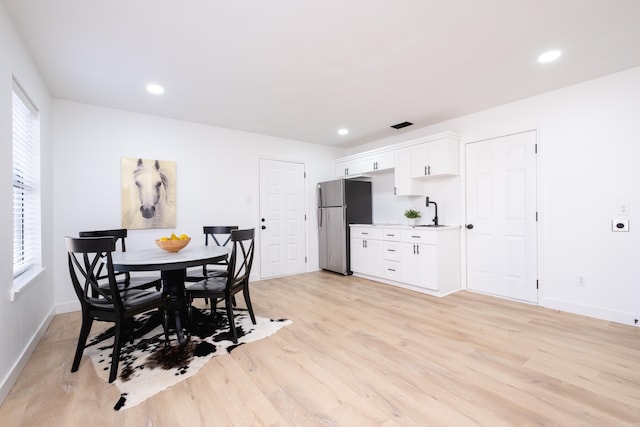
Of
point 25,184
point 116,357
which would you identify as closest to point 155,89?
point 25,184

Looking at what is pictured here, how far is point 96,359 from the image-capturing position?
2.21m

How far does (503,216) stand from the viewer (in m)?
3.66

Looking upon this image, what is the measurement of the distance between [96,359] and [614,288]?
185 inches

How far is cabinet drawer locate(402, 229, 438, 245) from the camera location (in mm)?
3803

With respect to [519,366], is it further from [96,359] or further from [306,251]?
[306,251]

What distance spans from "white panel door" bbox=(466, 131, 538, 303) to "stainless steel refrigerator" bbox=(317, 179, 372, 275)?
5.89ft

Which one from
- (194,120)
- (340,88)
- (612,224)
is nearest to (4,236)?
(194,120)

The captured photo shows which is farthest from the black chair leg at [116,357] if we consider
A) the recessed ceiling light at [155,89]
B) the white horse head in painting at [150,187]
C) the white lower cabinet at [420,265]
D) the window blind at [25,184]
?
the white lower cabinet at [420,265]

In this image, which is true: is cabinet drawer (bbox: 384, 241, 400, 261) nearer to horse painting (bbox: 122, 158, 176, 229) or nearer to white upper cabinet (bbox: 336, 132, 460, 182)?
white upper cabinet (bbox: 336, 132, 460, 182)

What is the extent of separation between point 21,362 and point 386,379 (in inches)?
102

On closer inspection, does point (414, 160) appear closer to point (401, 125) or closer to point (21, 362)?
point (401, 125)

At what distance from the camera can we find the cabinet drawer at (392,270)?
4254mm

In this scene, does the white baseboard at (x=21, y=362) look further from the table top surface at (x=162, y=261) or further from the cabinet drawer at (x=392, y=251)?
the cabinet drawer at (x=392, y=251)

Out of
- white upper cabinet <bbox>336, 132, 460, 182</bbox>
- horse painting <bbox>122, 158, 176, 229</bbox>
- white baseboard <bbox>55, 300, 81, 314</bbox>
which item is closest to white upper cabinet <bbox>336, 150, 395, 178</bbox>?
white upper cabinet <bbox>336, 132, 460, 182</bbox>
